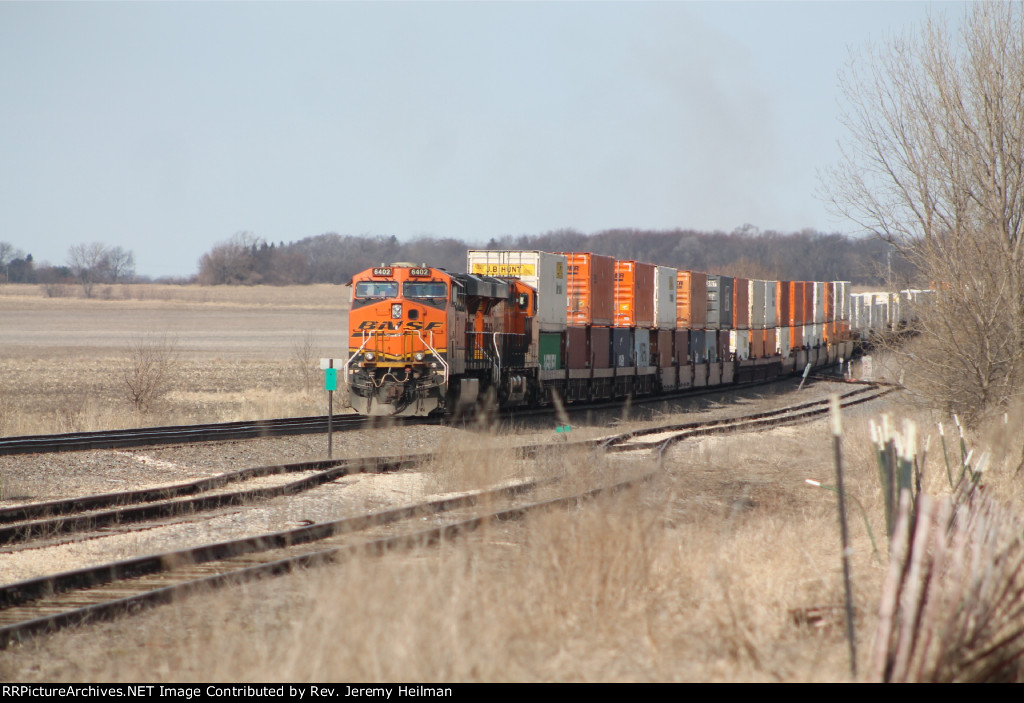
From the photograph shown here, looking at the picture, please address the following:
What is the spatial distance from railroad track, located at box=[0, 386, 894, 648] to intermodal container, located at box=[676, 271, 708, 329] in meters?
22.0

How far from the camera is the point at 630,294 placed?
29969 mm

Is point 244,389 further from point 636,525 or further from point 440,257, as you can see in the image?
point 440,257

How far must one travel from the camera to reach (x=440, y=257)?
82.3m

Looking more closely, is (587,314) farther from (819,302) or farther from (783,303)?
(819,302)

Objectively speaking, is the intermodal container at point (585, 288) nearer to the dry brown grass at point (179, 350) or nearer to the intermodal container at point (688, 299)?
the intermodal container at point (688, 299)

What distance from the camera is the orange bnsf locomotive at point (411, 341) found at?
69.5ft

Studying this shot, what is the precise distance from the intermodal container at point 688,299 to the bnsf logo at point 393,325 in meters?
14.8

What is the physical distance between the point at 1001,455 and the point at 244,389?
2845 centimetres

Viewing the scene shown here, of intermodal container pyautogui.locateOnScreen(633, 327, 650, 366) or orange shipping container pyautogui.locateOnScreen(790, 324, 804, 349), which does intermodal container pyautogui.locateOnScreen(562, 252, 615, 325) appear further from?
orange shipping container pyautogui.locateOnScreen(790, 324, 804, 349)

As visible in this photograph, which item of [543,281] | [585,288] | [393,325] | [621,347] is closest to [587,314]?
[585,288]

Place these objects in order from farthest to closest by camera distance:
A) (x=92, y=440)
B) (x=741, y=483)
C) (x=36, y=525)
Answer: (x=92, y=440)
(x=741, y=483)
(x=36, y=525)
